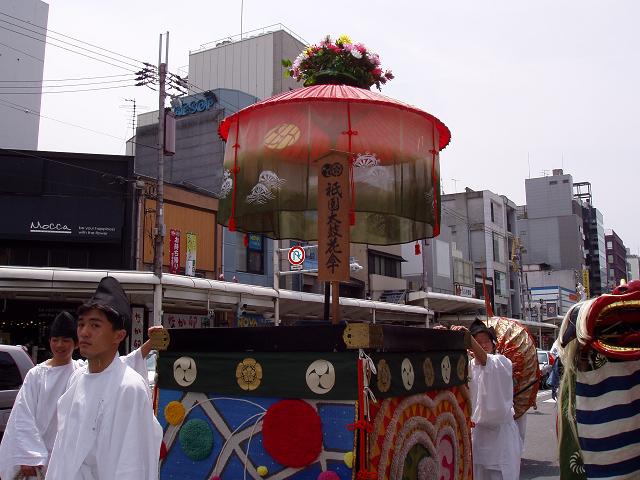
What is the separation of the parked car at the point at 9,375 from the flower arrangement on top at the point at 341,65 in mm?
5335

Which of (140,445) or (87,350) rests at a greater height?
(87,350)

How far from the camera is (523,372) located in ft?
23.9

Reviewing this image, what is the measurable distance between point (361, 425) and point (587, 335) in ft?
4.43

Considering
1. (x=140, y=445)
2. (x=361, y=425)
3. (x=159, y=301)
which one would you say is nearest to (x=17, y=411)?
(x=140, y=445)

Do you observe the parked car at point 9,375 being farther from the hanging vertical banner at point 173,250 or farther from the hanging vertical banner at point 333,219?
the hanging vertical banner at point 173,250

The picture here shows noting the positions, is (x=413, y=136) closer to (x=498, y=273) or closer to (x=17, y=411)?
(x=17, y=411)

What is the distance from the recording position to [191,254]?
2555 centimetres

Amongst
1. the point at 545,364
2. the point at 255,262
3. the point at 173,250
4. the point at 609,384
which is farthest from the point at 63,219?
the point at 609,384

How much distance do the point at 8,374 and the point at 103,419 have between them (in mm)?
5748

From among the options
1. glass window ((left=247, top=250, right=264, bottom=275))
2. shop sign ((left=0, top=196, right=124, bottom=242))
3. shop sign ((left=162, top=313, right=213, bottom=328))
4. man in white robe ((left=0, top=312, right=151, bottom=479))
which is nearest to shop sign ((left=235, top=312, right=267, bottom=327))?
shop sign ((left=162, top=313, right=213, bottom=328))

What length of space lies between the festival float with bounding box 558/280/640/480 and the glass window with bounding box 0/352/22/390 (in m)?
7.15

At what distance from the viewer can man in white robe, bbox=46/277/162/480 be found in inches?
110

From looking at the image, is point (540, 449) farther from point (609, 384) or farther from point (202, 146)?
point (202, 146)

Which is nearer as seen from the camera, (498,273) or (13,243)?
(13,243)
